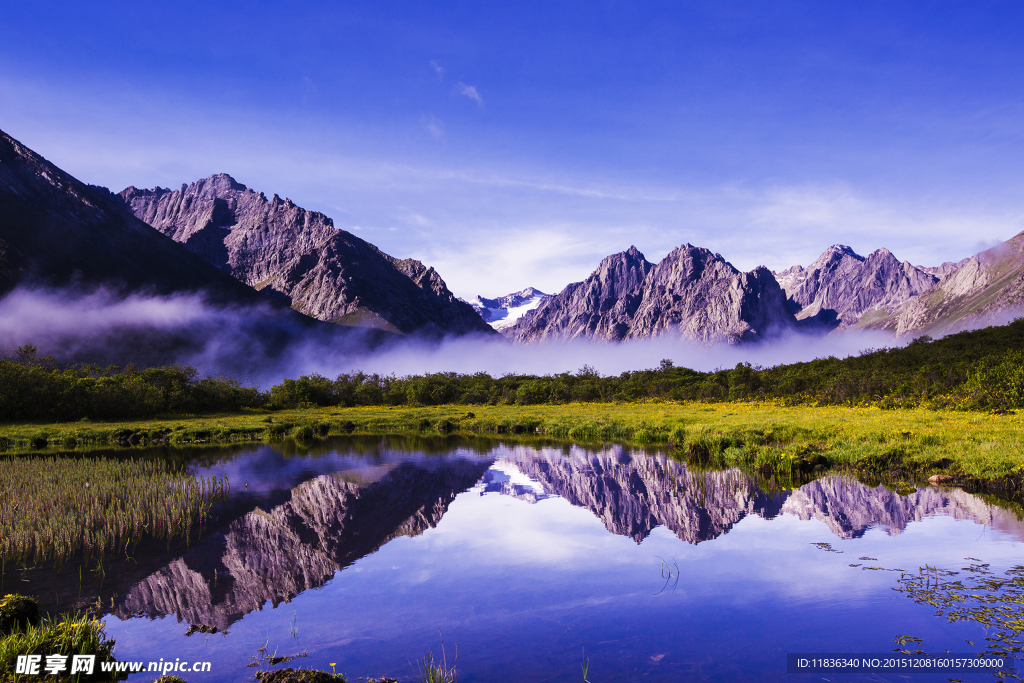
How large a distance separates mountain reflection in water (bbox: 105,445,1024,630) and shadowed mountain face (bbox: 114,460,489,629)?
0.14ft

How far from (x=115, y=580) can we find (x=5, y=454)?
133 feet

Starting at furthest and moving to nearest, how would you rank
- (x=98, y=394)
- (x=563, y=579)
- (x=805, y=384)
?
(x=805, y=384) → (x=98, y=394) → (x=563, y=579)

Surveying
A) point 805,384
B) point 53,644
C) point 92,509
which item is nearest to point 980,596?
point 53,644

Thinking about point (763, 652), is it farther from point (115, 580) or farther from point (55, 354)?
point (55, 354)

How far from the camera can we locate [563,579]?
586 inches

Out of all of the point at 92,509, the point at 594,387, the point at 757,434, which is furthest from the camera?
the point at 594,387

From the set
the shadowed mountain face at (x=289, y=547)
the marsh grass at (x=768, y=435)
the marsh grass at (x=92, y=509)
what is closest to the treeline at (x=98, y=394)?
the marsh grass at (x=768, y=435)

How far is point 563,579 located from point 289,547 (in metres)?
9.26

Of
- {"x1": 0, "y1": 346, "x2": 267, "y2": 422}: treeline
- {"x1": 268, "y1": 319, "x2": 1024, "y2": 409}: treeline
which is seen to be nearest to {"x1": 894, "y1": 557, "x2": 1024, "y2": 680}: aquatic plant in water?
{"x1": 268, "y1": 319, "x2": 1024, "y2": 409}: treeline

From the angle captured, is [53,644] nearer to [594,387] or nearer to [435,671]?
[435,671]

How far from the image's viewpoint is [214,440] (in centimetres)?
5462

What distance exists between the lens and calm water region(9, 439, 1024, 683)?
34.3 ft

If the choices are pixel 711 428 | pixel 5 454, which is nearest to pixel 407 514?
pixel 711 428
